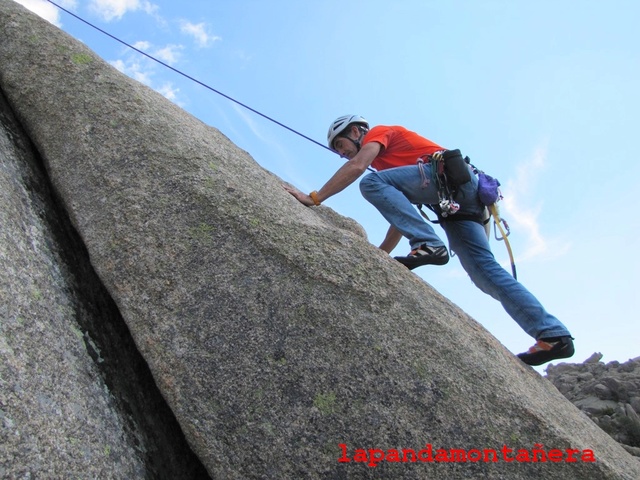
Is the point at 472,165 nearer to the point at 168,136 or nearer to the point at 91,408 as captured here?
the point at 168,136

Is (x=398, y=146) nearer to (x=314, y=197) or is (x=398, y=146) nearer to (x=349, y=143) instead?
(x=349, y=143)

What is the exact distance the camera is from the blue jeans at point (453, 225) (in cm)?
693

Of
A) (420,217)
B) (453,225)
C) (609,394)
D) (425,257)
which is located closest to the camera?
(425,257)

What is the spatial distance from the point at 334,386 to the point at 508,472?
1.59 metres

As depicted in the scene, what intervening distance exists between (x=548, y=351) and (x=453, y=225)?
2.04 m

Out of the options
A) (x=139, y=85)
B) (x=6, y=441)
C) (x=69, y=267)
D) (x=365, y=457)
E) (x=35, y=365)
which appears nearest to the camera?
(x=6, y=441)

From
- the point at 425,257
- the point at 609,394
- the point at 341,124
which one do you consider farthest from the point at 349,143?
the point at 609,394

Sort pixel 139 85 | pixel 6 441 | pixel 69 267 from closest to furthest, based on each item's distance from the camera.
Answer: pixel 6 441 → pixel 69 267 → pixel 139 85

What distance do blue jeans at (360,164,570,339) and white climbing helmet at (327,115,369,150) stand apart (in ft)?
4.07

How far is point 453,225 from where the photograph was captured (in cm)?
759

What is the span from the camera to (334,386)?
4.80 meters

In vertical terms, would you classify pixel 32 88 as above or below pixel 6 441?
above

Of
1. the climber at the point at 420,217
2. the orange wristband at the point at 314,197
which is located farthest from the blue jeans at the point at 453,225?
the orange wristband at the point at 314,197

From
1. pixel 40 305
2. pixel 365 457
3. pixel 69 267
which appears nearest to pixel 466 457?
pixel 365 457
